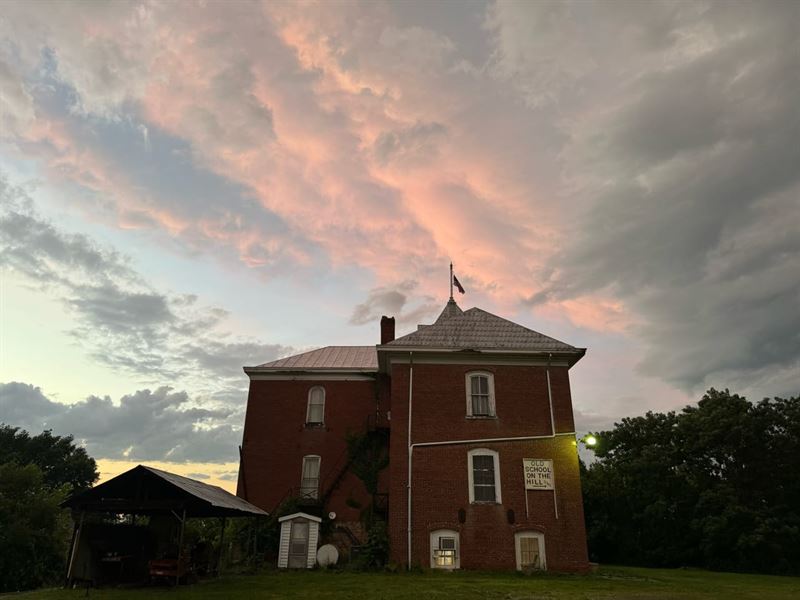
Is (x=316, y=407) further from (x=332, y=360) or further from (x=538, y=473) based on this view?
(x=538, y=473)

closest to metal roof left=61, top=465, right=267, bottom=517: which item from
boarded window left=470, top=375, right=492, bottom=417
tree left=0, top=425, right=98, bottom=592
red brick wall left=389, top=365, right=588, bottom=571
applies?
red brick wall left=389, top=365, right=588, bottom=571

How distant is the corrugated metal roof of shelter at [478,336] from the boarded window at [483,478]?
15.1 feet

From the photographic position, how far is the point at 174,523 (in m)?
20.6

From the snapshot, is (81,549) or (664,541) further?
(664,541)

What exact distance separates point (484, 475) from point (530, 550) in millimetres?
3134

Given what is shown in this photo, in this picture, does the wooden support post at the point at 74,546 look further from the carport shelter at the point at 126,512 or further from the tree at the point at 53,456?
the tree at the point at 53,456

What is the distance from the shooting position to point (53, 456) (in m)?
56.8

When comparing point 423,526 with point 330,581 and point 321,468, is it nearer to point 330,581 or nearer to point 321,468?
point 330,581

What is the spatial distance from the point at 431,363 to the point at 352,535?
909 cm

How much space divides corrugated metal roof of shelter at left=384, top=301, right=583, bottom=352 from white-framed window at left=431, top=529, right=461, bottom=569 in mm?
7369

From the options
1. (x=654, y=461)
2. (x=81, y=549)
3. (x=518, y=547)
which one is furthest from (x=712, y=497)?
(x=81, y=549)

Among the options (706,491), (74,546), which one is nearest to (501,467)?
(74,546)

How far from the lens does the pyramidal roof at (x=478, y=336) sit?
22984 mm

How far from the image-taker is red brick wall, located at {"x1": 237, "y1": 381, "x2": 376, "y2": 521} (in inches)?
1060
